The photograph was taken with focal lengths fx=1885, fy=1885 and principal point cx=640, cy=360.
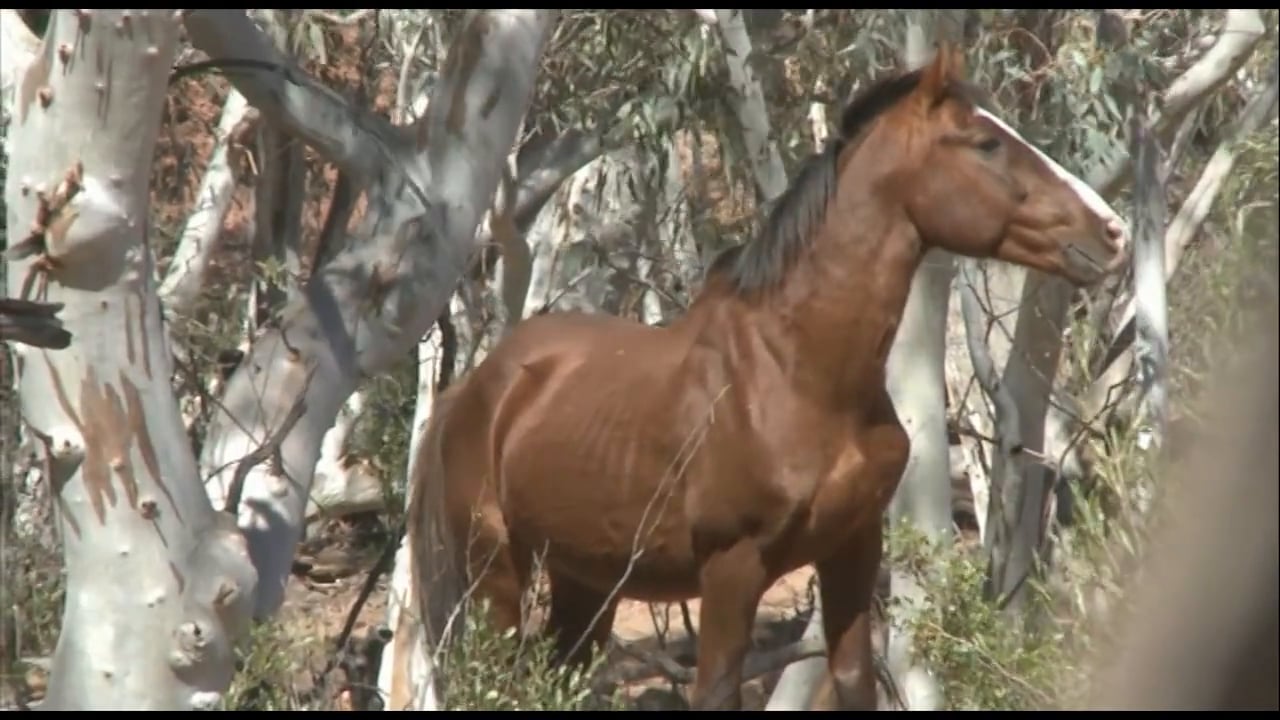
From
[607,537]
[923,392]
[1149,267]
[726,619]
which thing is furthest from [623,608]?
[726,619]

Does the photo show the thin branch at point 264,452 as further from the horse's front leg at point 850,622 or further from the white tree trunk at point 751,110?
the white tree trunk at point 751,110

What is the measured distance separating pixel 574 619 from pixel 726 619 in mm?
1438

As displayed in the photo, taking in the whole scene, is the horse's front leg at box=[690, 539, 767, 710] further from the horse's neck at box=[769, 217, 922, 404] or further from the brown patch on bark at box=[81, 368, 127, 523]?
the brown patch on bark at box=[81, 368, 127, 523]

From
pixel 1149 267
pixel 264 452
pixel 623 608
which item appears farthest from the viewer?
pixel 623 608

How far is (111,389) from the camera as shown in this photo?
→ 4.50 meters

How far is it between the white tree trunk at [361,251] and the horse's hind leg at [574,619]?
1.22 m

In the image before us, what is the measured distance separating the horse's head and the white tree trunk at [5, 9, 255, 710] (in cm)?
199

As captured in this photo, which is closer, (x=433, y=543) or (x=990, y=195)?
(x=990, y=195)

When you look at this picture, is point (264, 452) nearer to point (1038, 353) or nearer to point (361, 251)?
point (361, 251)

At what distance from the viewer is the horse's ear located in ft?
16.7

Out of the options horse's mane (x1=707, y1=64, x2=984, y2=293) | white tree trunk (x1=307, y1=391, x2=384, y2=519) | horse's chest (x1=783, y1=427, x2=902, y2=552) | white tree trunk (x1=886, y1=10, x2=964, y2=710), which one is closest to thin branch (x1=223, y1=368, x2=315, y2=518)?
horse's mane (x1=707, y1=64, x2=984, y2=293)

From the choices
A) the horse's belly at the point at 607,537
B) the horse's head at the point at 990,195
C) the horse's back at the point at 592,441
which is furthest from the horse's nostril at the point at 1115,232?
the horse's belly at the point at 607,537

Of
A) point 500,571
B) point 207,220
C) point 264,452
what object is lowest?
point 500,571

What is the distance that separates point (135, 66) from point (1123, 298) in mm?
6522
